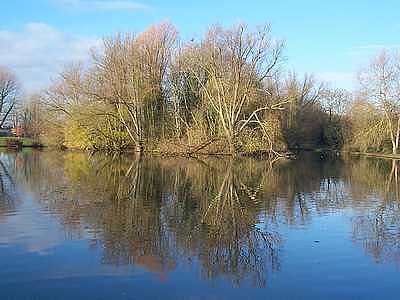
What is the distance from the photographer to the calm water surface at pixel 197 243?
6746 mm

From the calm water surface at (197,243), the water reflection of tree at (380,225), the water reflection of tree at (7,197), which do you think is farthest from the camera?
the water reflection of tree at (7,197)

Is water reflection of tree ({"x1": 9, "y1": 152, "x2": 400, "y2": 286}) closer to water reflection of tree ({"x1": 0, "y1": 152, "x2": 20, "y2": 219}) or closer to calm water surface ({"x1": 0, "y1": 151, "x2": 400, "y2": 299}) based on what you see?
calm water surface ({"x1": 0, "y1": 151, "x2": 400, "y2": 299})

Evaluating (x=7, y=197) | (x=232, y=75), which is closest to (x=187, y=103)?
(x=232, y=75)

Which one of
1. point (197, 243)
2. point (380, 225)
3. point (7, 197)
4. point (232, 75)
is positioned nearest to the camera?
point (197, 243)

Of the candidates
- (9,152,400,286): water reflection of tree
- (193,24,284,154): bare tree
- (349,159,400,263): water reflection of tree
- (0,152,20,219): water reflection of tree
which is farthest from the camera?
(193,24,284,154): bare tree

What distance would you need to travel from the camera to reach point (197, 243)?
30.0ft

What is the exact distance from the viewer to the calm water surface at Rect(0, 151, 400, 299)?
675cm

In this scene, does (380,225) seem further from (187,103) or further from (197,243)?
(187,103)

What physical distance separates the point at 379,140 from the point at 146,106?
21.7m

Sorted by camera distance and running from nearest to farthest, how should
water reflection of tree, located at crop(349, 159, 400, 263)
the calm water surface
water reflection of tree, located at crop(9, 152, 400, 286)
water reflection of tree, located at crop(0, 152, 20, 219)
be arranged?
the calm water surface, water reflection of tree, located at crop(9, 152, 400, 286), water reflection of tree, located at crop(349, 159, 400, 263), water reflection of tree, located at crop(0, 152, 20, 219)

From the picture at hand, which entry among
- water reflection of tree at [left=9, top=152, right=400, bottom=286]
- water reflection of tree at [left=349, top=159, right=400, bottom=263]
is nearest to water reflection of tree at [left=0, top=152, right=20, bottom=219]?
water reflection of tree at [left=9, top=152, right=400, bottom=286]

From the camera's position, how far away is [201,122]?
39438 mm

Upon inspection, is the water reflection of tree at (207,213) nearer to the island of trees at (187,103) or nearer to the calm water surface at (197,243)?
the calm water surface at (197,243)

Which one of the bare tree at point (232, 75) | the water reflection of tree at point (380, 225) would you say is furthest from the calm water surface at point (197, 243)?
the bare tree at point (232, 75)
